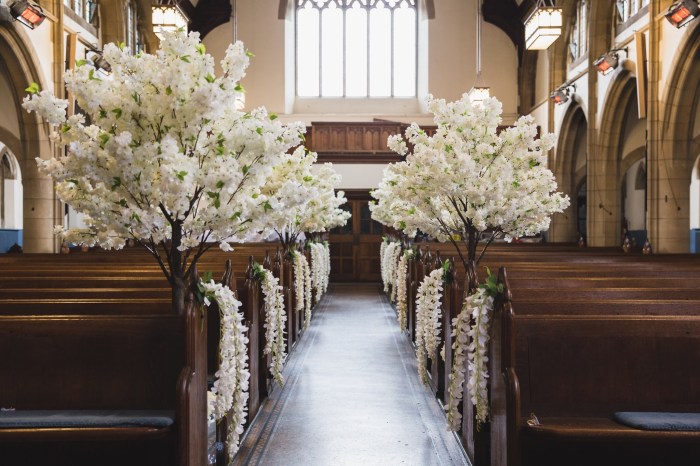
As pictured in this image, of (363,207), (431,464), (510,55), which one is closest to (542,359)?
(431,464)

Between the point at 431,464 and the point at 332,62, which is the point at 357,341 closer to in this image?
the point at 431,464

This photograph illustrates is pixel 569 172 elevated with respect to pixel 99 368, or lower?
elevated

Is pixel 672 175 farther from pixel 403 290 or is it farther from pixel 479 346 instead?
pixel 479 346

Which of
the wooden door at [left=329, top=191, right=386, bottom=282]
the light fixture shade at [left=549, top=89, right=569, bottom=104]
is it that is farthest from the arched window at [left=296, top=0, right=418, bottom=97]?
the light fixture shade at [left=549, top=89, right=569, bottom=104]

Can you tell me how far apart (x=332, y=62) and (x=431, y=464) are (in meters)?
15.0

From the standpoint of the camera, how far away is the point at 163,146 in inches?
113

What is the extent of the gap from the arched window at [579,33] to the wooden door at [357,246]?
5.51m

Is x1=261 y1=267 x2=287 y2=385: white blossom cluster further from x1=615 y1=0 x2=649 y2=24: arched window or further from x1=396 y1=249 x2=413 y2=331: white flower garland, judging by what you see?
x1=615 y1=0 x2=649 y2=24: arched window

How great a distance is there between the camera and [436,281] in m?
5.05

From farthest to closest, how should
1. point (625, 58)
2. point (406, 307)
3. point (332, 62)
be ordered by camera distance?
1. point (332, 62)
2. point (625, 58)
3. point (406, 307)

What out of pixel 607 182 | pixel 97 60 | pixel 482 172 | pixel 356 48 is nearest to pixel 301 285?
pixel 482 172

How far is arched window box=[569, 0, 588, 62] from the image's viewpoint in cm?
1309

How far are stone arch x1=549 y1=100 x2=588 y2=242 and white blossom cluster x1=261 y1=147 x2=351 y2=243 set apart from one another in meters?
5.28

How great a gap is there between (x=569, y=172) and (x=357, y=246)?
5.02 meters
